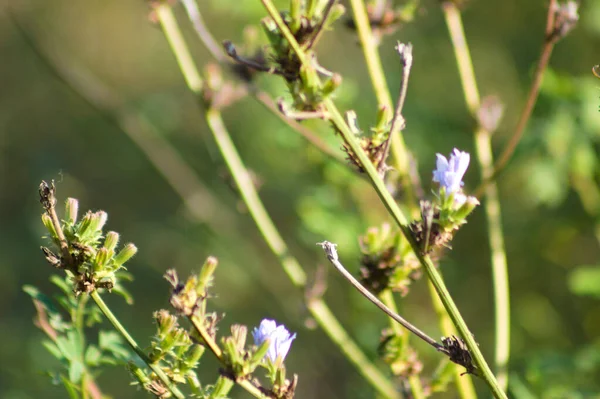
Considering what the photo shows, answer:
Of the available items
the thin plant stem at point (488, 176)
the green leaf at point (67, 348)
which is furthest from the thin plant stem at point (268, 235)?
the green leaf at point (67, 348)

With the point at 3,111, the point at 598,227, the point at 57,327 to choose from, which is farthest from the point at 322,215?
the point at 3,111

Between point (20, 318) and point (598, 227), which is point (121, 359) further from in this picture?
point (20, 318)

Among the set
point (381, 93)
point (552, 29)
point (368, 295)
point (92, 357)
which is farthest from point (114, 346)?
point (552, 29)

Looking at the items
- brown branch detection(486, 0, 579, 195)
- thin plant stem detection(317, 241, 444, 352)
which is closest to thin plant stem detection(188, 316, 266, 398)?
thin plant stem detection(317, 241, 444, 352)

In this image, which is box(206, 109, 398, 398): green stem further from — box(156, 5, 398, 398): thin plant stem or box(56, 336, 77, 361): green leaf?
box(56, 336, 77, 361): green leaf

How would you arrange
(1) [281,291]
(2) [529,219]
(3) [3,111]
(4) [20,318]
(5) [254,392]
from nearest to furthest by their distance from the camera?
(5) [254,392], (2) [529,219], (1) [281,291], (4) [20,318], (3) [3,111]

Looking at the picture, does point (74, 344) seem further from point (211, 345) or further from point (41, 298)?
point (211, 345)
